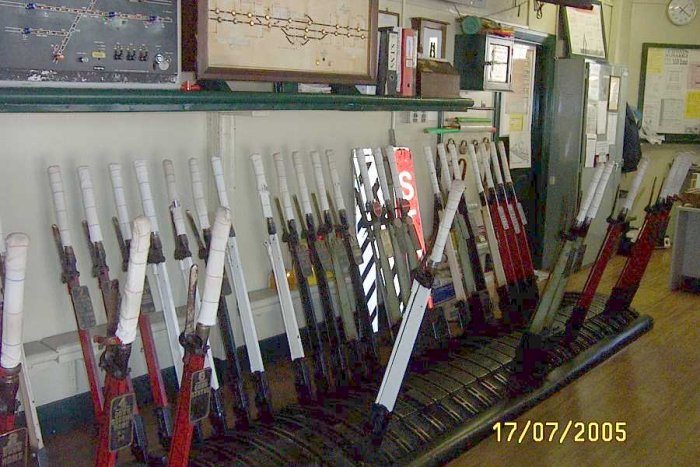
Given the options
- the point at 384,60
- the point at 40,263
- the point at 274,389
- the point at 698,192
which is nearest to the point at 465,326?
the point at 274,389

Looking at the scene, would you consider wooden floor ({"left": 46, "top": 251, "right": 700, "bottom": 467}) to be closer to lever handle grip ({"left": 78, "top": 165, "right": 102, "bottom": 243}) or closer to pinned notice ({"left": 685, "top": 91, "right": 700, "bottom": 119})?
lever handle grip ({"left": 78, "top": 165, "right": 102, "bottom": 243})

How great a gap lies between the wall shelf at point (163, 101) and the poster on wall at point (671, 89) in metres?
4.36

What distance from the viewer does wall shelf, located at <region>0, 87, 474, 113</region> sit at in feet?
7.07

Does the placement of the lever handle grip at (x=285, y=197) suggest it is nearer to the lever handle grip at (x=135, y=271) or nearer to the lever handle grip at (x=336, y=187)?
the lever handle grip at (x=336, y=187)

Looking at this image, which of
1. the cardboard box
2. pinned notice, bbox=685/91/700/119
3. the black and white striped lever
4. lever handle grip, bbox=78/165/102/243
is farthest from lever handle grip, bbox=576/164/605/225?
pinned notice, bbox=685/91/700/119

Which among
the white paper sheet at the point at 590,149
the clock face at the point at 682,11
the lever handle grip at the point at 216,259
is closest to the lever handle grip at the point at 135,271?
the lever handle grip at the point at 216,259

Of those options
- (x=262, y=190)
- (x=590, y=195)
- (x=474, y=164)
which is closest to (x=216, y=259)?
(x=262, y=190)

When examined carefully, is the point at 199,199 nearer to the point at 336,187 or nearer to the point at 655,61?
the point at 336,187

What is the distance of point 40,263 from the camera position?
2734mm

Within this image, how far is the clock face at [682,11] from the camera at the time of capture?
21.9 ft

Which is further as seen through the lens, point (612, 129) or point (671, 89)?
point (671, 89)

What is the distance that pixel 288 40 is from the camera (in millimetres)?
3018

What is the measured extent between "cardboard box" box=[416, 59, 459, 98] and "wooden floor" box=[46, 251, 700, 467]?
5.31 feet
